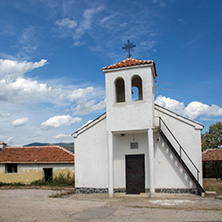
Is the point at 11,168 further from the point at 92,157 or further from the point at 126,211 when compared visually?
the point at 126,211

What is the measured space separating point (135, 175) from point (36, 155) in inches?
489

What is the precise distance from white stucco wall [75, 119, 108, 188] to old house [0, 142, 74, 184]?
592 centimetres

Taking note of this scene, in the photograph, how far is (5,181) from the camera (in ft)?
81.0

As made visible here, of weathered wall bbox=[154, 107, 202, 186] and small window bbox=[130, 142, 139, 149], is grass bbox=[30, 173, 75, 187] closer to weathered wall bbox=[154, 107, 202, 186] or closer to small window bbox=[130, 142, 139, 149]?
small window bbox=[130, 142, 139, 149]

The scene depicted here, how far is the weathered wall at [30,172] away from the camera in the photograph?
23.6 m

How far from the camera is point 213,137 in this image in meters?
48.9

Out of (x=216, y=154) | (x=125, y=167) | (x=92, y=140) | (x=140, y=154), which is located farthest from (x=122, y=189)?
(x=216, y=154)

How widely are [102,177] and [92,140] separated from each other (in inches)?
97.3

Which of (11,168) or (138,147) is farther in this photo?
(11,168)

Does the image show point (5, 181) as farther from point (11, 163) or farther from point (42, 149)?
point (42, 149)

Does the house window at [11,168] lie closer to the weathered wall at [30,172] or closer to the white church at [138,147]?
the weathered wall at [30,172]

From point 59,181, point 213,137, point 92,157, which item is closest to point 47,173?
point 59,181

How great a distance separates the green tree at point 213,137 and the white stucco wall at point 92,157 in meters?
35.4

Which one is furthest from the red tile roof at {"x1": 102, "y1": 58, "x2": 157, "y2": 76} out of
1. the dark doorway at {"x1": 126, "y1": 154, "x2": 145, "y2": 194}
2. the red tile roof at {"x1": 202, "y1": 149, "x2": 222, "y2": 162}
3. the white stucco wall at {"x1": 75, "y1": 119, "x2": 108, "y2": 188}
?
the red tile roof at {"x1": 202, "y1": 149, "x2": 222, "y2": 162}
